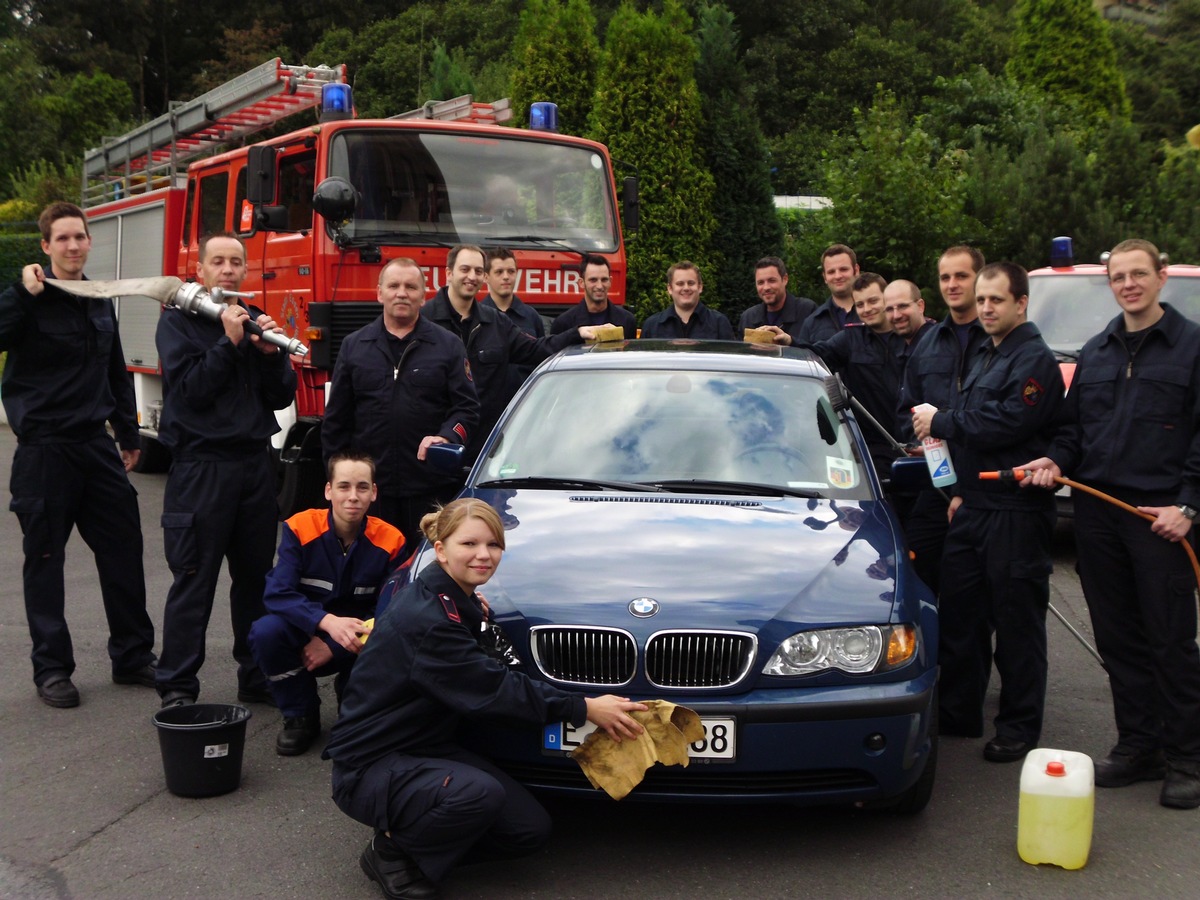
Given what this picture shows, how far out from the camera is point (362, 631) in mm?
4953

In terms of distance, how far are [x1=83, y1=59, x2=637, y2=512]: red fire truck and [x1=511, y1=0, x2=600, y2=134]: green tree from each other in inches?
331

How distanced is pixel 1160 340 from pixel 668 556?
1.97m

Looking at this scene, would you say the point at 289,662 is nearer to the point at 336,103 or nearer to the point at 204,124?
the point at 336,103

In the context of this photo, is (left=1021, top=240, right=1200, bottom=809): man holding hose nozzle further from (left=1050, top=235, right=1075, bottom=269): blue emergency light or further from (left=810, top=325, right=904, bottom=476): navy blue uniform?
(left=1050, top=235, right=1075, bottom=269): blue emergency light

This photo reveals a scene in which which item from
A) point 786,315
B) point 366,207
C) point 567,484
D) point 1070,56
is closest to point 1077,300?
point 786,315

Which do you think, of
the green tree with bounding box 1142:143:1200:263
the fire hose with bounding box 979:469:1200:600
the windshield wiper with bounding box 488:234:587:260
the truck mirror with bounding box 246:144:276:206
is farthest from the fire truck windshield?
the green tree with bounding box 1142:143:1200:263

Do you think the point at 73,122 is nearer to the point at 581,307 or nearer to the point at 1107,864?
the point at 581,307

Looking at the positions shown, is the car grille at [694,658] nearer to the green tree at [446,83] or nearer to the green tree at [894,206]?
the green tree at [894,206]

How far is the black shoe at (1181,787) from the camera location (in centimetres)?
473

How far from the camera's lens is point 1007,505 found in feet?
17.0

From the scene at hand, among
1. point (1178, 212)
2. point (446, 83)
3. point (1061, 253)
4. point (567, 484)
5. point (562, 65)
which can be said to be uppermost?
point (446, 83)

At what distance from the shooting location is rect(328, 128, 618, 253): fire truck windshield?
29.9 feet

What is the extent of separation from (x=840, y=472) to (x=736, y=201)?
1346cm

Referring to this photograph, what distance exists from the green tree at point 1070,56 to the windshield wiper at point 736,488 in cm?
2958
